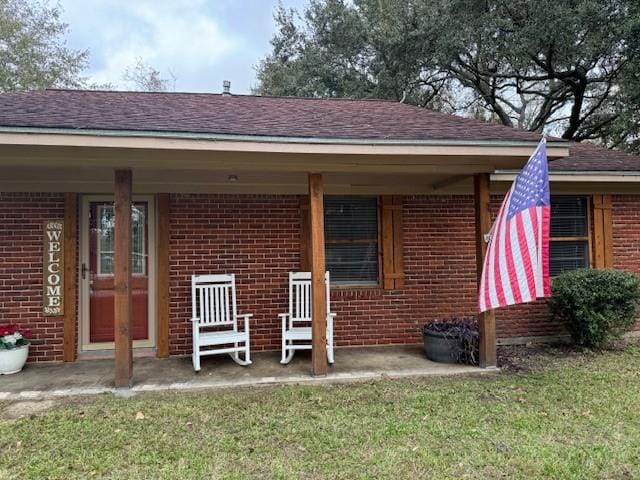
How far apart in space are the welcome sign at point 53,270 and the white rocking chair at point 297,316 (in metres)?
2.63

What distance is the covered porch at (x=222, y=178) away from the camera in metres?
3.76

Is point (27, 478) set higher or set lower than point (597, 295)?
lower

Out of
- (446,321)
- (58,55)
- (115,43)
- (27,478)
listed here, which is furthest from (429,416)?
(115,43)

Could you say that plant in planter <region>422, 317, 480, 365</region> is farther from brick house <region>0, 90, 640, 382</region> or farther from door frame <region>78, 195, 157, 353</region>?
door frame <region>78, 195, 157, 353</region>

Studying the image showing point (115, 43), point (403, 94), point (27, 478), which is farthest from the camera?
point (115, 43)

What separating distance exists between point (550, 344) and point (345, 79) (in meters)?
10.4

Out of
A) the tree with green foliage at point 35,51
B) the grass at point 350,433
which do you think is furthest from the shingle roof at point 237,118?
the tree with green foliage at point 35,51

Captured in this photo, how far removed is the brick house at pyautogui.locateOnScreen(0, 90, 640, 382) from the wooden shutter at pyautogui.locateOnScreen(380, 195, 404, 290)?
0.8 inches

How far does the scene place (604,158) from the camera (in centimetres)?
631

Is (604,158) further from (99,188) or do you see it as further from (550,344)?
(99,188)

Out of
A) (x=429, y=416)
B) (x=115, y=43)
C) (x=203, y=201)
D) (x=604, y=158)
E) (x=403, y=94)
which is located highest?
(x=115, y=43)

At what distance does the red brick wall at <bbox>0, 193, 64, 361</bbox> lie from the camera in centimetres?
503

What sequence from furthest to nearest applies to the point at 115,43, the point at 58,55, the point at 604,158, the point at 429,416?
the point at 115,43 → the point at 58,55 → the point at 604,158 → the point at 429,416

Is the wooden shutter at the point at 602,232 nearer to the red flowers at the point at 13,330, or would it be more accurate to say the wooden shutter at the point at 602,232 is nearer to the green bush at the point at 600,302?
the green bush at the point at 600,302
